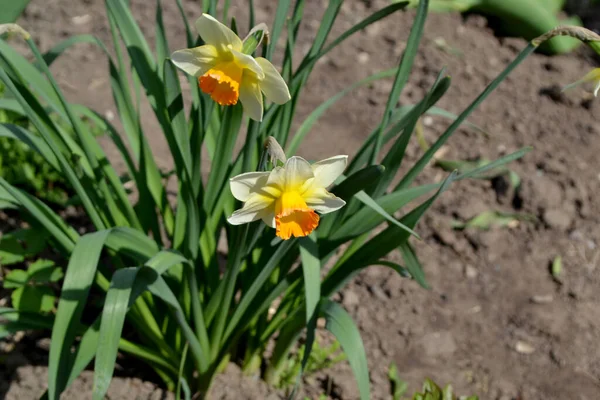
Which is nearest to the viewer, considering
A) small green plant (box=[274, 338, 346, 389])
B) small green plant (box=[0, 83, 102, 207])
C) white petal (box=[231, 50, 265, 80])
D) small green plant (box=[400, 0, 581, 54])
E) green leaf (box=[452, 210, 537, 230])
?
white petal (box=[231, 50, 265, 80])

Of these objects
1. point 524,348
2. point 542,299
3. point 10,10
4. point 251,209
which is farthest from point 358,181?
point 542,299

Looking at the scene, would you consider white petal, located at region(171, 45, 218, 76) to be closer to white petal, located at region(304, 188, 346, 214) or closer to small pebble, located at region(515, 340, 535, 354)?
white petal, located at region(304, 188, 346, 214)

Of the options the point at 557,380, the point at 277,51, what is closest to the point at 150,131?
the point at 277,51

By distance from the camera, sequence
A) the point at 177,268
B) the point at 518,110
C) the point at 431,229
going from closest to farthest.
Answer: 1. the point at 177,268
2. the point at 431,229
3. the point at 518,110

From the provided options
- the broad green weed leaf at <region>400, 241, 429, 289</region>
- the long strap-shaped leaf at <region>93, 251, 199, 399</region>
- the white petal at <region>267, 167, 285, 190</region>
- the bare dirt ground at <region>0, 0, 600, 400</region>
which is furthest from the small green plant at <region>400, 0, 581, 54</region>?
the long strap-shaped leaf at <region>93, 251, 199, 399</region>

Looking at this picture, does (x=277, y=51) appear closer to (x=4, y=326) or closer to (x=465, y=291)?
(x=465, y=291)

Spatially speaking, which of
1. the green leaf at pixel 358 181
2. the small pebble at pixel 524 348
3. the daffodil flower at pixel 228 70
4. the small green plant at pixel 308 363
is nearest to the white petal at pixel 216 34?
the daffodil flower at pixel 228 70

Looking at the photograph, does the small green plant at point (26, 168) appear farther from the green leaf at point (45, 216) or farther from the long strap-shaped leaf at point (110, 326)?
the long strap-shaped leaf at point (110, 326)
